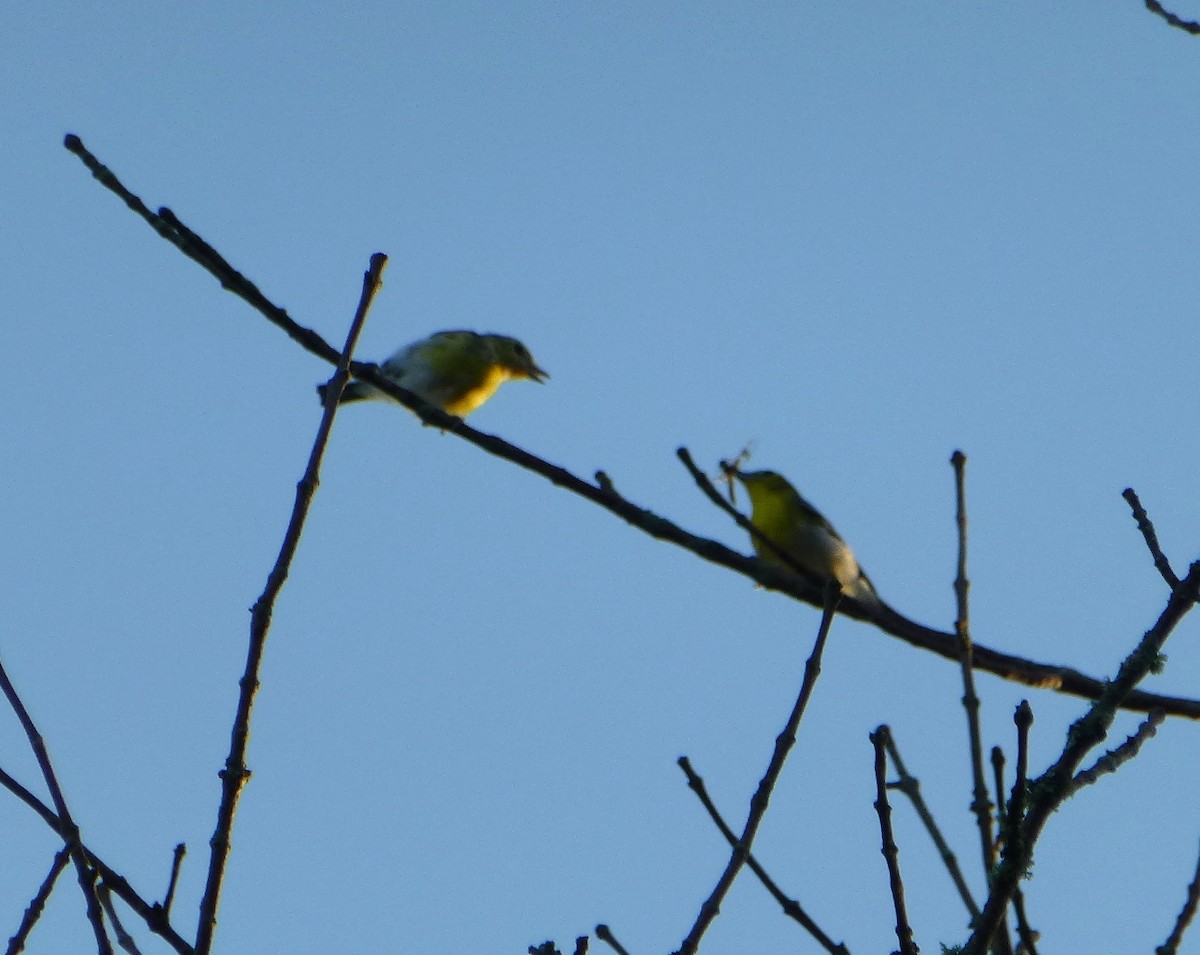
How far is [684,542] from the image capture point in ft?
10.2

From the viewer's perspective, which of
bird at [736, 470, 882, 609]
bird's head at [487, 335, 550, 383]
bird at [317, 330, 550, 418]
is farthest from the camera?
bird's head at [487, 335, 550, 383]

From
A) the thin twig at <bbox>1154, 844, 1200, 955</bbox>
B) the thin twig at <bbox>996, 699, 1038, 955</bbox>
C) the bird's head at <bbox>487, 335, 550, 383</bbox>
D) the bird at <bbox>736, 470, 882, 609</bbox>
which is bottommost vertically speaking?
the thin twig at <bbox>1154, 844, 1200, 955</bbox>

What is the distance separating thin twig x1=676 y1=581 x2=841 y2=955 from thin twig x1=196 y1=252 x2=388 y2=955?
71cm

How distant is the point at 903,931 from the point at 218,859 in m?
1.04

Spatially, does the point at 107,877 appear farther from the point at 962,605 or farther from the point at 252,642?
the point at 962,605

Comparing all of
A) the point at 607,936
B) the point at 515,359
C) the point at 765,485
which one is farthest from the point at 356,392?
the point at 607,936

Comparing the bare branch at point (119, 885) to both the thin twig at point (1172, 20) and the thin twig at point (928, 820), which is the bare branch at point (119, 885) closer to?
the thin twig at point (928, 820)

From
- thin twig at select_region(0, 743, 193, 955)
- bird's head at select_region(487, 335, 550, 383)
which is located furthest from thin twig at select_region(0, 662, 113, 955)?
bird's head at select_region(487, 335, 550, 383)

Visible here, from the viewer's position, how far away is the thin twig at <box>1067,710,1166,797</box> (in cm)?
245

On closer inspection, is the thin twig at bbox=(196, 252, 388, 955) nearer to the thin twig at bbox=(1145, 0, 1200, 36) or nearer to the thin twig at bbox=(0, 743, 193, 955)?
the thin twig at bbox=(0, 743, 193, 955)

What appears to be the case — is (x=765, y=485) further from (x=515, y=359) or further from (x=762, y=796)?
(x=762, y=796)

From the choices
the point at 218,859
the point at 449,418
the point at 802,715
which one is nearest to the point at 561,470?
the point at 449,418

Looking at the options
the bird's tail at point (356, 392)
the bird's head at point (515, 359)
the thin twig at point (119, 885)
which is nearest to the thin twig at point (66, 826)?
the thin twig at point (119, 885)

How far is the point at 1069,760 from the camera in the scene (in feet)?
7.23
